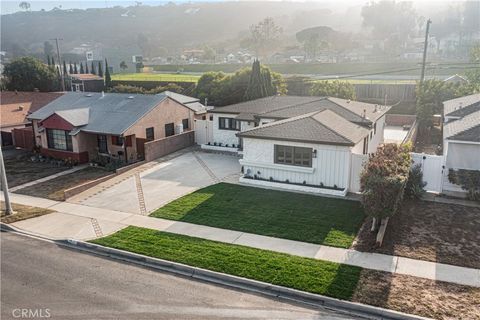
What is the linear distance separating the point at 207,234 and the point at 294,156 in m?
6.81

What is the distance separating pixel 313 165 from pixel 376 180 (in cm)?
589

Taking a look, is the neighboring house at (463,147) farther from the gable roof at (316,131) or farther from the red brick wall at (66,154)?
the red brick wall at (66,154)

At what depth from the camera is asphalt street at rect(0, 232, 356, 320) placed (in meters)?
10.4

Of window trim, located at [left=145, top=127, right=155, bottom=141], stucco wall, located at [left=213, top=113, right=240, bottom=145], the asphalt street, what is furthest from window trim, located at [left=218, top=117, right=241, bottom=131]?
the asphalt street

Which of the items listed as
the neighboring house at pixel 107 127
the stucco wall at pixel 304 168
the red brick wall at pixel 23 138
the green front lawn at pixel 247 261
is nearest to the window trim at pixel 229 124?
the neighboring house at pixel 107 127

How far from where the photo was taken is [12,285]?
39.4 ft

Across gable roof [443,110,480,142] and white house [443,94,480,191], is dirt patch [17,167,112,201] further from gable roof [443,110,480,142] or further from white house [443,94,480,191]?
gable roof [443,110,480,142]

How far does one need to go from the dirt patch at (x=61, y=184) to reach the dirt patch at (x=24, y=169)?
1.43m

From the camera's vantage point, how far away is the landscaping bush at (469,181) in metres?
17.9

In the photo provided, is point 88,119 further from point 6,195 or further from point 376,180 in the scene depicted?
point 376,180

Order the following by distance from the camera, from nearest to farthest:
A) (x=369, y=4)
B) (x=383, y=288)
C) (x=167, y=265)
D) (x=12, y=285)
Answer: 1. (x=383, y=288)
2. (x=12, y=285)
3. (x=167, y=265)
4. (x=369, y=4)

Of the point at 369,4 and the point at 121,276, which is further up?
the point at 369,4

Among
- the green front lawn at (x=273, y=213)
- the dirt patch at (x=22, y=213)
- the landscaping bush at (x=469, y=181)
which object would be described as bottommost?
the dirt patch at (x=22, y=213)

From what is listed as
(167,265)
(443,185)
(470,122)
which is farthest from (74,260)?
(470,122)
